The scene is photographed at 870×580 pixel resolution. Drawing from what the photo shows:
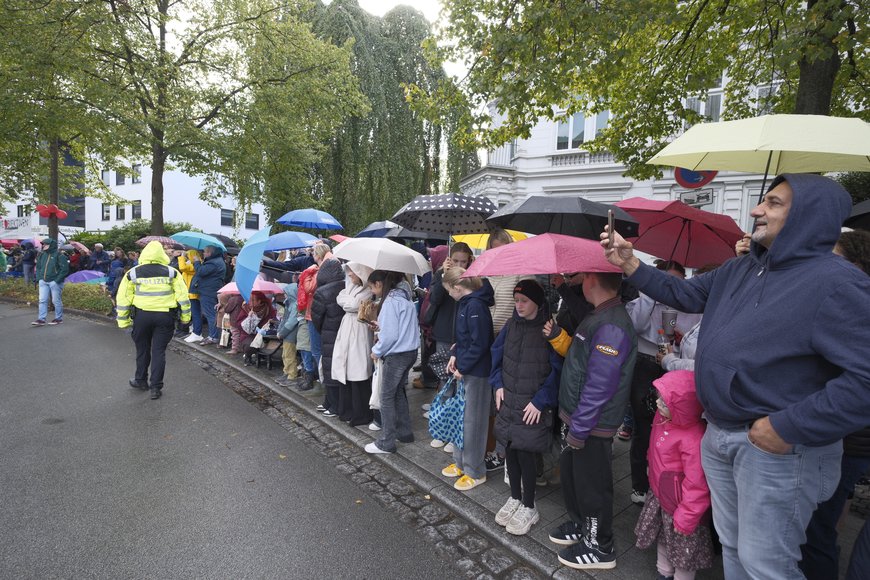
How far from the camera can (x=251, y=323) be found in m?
7.76

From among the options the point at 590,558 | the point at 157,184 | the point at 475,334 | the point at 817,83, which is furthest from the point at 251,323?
the point at 817,83

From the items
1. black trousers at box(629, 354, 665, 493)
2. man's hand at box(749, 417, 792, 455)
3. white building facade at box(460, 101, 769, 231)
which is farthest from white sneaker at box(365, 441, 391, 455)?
white building facade at box(460, 101, 769, 231)

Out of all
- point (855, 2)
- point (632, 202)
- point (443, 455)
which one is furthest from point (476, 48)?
point (443, 455)

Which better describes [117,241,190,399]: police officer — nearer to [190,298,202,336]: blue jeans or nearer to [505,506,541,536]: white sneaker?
[190,298,202,336]: blue jeans

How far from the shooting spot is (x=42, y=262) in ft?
37.0

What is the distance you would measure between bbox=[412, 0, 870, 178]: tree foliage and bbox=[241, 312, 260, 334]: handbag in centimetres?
439

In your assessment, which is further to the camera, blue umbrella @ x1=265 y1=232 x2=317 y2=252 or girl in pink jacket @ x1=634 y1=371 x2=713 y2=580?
blue umbrella @ x1=265 y1=232 x2=317 y2=252

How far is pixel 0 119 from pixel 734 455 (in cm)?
1527

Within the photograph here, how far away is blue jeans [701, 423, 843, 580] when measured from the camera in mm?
1895

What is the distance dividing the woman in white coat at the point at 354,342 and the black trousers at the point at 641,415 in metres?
2.76

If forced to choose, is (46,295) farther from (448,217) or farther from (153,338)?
(448,217)

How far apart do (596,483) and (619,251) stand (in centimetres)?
148

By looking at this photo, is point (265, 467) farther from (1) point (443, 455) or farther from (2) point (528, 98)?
(2) point (528, 98)

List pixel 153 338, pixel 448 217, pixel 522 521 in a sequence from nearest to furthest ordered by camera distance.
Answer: pixel 522 521, pixel 448 217, pixel 153 338
